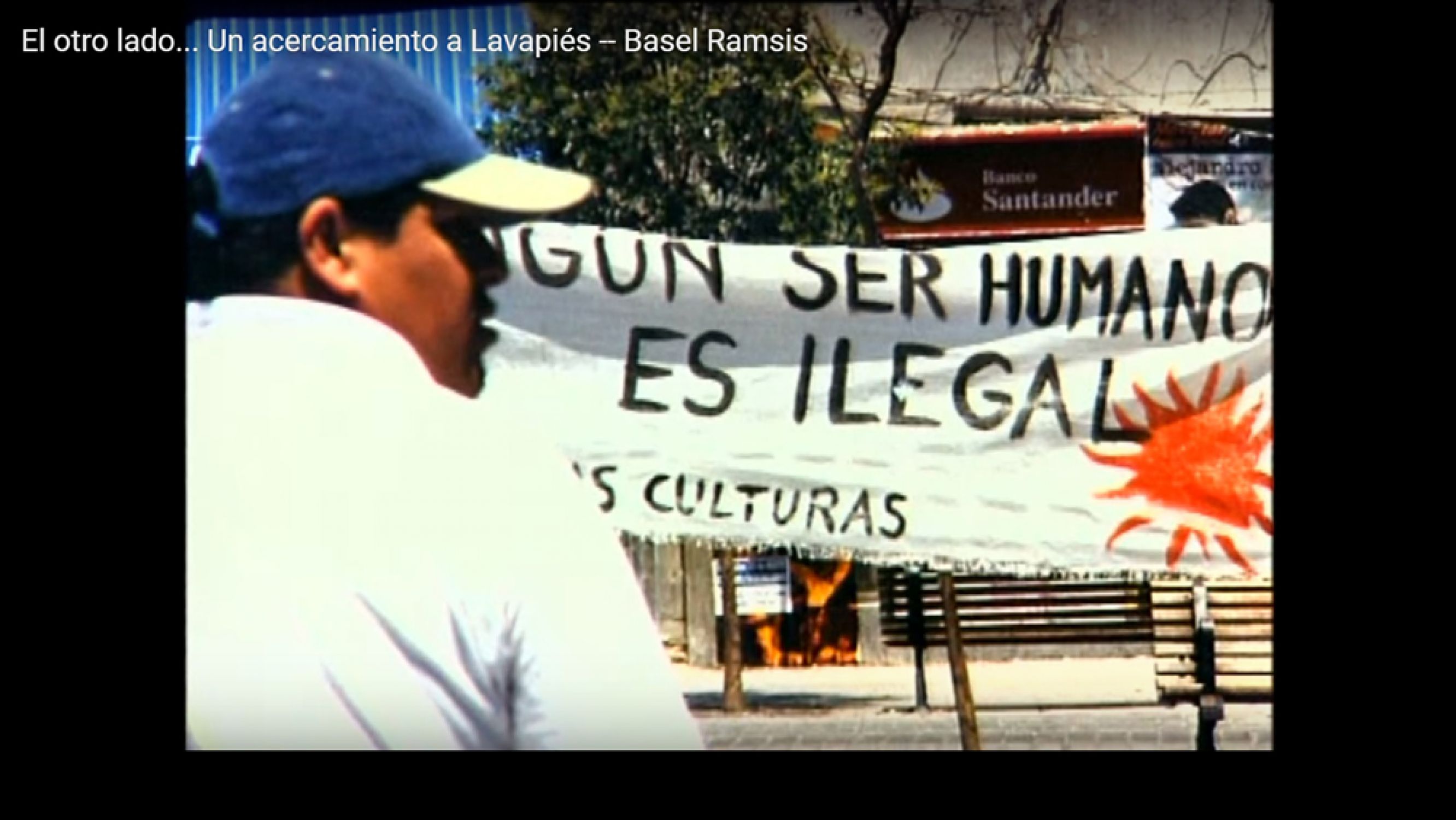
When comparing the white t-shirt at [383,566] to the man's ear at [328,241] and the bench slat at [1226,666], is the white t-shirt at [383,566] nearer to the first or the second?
the man's ear at [328,241]

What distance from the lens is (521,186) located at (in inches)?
270

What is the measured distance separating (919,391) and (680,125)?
0.96 m

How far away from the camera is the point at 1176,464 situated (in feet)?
22.5

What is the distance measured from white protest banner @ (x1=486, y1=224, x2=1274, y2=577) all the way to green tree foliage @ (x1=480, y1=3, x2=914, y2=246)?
0.09m

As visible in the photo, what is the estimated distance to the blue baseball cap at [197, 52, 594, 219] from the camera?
272 inches

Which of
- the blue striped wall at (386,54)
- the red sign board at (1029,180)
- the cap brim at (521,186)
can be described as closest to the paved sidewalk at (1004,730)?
the red sign board at (1029,180)

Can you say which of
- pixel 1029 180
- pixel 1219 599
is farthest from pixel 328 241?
pixel 1219 599

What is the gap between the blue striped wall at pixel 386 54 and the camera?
→ 6871mm

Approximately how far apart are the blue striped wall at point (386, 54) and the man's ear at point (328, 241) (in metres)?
0.37

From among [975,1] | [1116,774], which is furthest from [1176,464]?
[975,1]

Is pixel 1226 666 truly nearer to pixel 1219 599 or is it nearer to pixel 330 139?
pixel 1219 599

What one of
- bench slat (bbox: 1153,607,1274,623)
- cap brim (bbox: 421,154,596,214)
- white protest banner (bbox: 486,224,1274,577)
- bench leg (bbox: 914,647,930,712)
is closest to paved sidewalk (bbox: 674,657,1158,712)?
bench leg (bbox: 914,647,930,712)
